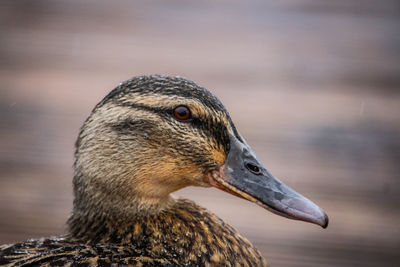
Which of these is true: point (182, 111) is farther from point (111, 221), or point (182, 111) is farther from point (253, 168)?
point (111, 221)

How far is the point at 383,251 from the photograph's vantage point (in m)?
2.24

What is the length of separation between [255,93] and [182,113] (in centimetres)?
179

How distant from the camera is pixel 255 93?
3111mm

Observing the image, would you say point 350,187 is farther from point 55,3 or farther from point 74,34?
point 55,3

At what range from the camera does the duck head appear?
4.49 ft

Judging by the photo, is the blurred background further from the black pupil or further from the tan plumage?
the black pupil

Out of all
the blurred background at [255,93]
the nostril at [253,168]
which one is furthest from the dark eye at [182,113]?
the blurred background at [255,93]

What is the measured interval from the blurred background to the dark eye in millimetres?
1087

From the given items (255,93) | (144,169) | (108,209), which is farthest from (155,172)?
(255,93)

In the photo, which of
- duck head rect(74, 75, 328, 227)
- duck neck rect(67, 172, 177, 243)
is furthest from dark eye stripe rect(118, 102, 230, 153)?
duck neck rect(67, 172, 177, 243)

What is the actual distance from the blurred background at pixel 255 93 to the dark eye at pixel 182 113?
42.8 inches

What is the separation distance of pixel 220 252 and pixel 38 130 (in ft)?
5.54

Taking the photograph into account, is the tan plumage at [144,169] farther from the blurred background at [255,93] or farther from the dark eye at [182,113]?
the blurred background at [255,93]

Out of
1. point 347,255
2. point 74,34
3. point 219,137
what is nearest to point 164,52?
point 74,34
